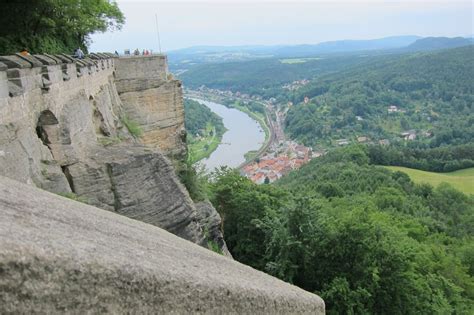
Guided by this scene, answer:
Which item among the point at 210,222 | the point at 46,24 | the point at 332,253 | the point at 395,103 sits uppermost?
the point at 46,24

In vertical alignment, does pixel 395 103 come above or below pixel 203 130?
below

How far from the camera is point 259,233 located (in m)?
16.7

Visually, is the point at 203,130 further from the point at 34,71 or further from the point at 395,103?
the point at 395,103

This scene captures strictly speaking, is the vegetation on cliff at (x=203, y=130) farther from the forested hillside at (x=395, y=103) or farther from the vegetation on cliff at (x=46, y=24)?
the vegetation on cliff at (x=46, y=24)

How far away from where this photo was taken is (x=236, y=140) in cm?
10156

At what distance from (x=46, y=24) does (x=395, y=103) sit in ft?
479

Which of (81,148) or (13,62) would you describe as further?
(81,148)

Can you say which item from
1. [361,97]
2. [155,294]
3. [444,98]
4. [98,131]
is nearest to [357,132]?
[361,97]

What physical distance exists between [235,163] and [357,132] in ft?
164

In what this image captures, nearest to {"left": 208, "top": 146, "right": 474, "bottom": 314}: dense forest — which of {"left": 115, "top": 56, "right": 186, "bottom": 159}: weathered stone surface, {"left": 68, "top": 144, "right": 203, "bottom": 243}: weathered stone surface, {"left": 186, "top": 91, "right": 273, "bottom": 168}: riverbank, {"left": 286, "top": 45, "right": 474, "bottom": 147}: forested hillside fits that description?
{"left": 115, "top": 56, "right": 186, "bottom": 159}: weathered stone surface

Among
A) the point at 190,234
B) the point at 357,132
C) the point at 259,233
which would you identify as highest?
the point at 190,234

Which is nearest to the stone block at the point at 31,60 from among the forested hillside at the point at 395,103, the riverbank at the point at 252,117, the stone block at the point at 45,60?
the stone block at the point at 45,60

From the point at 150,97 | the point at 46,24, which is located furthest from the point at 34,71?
the point at 150,97

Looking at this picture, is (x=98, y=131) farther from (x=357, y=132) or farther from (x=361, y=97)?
(x=361, y=97)
